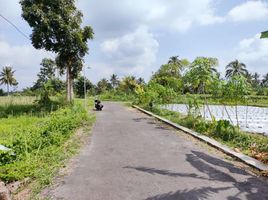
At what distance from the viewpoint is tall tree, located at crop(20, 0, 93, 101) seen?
22094 millimetres

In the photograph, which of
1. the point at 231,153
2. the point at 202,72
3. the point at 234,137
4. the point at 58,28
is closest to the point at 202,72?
the point at 202,72

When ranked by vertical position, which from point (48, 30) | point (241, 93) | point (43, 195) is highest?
point (48, 30)

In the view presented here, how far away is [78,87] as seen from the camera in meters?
59.8

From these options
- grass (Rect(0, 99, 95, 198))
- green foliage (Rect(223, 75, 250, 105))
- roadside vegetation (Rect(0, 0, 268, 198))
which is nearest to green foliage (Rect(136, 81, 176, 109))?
roadside vegetation (Rect(0, 0, 268, 198))

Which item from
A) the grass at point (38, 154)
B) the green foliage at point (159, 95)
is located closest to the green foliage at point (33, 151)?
the grass at point (38, 154)

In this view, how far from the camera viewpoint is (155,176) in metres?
6.29

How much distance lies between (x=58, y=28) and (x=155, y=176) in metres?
Result: 18.4

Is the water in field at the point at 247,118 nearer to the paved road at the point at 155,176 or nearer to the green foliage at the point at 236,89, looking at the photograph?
the green foliage at the point at 236,89

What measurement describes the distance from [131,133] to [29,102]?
15977 mm

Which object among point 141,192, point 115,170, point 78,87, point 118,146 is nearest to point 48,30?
point 118,146

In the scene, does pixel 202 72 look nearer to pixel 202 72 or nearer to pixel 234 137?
pixel 202 72

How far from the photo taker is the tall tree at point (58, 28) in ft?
72.5

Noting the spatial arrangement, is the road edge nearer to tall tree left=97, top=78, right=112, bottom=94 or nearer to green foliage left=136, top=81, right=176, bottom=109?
green foliage left=136, top=81, right=176, bottom=109

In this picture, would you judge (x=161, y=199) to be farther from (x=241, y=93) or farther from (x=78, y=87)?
(x=78, y=87)
